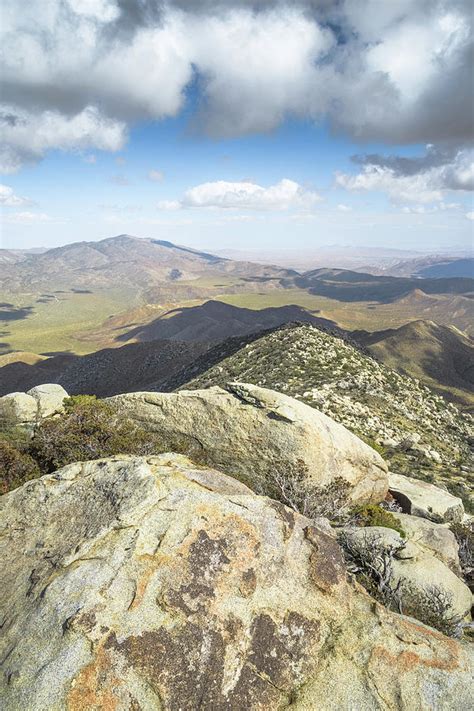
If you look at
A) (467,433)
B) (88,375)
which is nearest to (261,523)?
(467,433)

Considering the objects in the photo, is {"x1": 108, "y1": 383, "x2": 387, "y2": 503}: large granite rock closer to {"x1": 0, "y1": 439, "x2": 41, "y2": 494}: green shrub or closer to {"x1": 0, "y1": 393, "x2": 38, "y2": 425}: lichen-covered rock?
{"x1": 0, "y1": 439, "x2": 41, "y2": 494}: green shrub

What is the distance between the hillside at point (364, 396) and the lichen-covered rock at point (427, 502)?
5.31 meters

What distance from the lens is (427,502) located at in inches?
866

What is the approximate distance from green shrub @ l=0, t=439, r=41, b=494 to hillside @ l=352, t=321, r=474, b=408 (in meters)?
102

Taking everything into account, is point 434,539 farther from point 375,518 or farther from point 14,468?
point 14,468

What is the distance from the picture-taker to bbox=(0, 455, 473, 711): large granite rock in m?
7.66

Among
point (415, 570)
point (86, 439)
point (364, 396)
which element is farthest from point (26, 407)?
point (364, 396)

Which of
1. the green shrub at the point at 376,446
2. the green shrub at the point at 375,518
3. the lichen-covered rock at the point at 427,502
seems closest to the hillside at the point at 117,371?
the green shrub at the point at 376,446

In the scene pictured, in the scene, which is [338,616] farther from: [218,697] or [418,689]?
[218,697]

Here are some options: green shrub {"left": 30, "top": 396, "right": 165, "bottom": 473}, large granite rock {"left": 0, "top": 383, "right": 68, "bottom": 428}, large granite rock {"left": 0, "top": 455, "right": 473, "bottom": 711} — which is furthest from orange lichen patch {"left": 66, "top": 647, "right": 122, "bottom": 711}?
large granite rock {"left": 0, "top": 383, "right": 68, "bottom": 428}

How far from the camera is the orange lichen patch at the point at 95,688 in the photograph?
7.21 meters

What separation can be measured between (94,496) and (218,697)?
5.71m

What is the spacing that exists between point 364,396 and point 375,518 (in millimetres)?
22101

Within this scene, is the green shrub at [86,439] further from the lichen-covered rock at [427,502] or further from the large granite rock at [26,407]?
the lichen-covered rock at [427,502]
